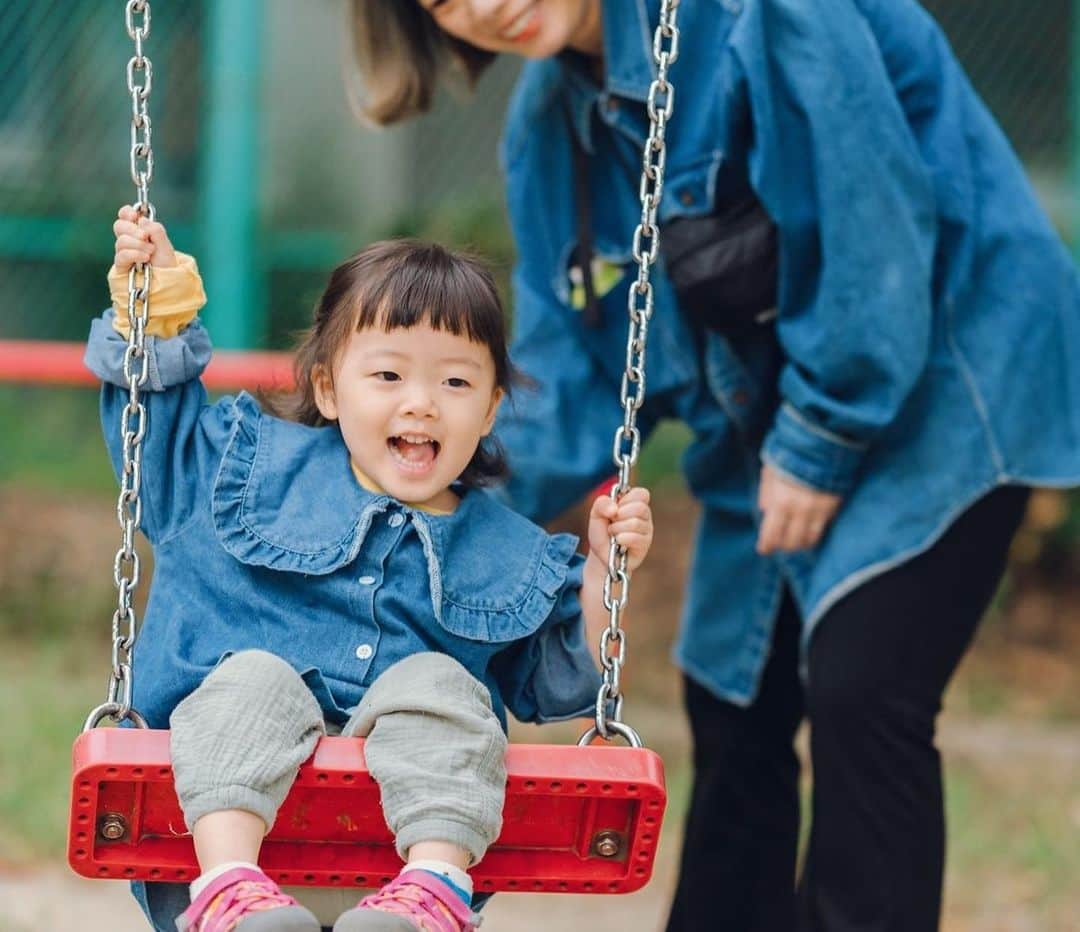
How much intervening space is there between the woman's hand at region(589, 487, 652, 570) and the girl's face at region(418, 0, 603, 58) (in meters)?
0.77

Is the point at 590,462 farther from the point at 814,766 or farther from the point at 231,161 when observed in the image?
the point at 231,161

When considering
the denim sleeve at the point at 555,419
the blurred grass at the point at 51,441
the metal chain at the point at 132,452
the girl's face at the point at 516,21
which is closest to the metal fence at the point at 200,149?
the blurred grass at the point at 51,441

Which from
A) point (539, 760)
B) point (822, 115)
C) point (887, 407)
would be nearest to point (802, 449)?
point (887, 407)

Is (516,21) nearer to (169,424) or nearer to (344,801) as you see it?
(169,424)

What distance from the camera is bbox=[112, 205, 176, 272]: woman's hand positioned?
7.59ft

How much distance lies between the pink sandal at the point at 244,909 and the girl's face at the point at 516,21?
132 cm

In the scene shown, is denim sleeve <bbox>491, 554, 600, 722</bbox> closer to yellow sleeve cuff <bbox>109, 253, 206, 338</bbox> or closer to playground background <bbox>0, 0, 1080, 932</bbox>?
yellow sleeve cuff <bbox>109, 253, 206, 338</bbox>

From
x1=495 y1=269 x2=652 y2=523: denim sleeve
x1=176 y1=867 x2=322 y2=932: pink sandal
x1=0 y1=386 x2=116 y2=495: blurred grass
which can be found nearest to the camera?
x1=176 y1=867 x2=322 y2=932: pink sandal

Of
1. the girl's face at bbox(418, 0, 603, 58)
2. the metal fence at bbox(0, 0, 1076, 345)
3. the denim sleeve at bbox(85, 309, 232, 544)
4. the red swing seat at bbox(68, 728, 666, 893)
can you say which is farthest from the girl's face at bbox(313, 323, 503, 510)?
the metal fence at bbox(0, 0, 1076, 345)

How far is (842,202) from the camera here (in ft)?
8.63

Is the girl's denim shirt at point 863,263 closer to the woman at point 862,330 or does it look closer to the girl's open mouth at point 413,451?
the woman at point 862,330

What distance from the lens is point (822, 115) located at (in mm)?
2600

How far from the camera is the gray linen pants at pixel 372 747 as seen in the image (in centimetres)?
210

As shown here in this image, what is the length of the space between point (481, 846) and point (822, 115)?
113 cm
